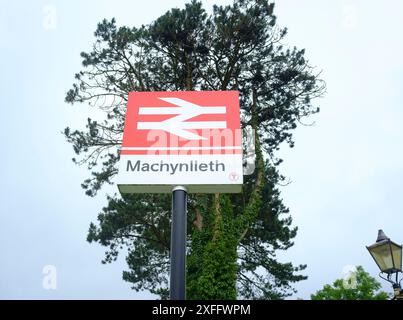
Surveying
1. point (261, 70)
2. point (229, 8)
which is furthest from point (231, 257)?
point (229, 8)

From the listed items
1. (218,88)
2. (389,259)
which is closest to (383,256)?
(389,259)

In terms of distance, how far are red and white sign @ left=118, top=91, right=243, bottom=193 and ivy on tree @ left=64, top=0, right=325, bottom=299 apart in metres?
9.10

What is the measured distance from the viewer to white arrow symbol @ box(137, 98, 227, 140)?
13.3 ft

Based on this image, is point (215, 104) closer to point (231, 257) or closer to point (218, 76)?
point (231, 257)

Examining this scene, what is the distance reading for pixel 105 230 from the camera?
18.8 meters

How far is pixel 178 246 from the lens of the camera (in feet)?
11.6

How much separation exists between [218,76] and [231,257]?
7.22m

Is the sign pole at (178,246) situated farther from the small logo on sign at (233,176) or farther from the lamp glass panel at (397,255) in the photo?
the lamp glass panel at (397,255)

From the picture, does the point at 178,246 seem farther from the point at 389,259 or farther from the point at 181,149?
the point at 389,259

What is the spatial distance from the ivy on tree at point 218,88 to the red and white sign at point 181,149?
29.9ft

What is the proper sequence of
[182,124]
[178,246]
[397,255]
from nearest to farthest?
[178,246] < [182,124] < [397,255]

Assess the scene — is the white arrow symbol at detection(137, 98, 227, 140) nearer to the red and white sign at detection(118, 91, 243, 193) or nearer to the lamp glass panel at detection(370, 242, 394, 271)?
the red and white sign at detection(118, 91, 243, 193)

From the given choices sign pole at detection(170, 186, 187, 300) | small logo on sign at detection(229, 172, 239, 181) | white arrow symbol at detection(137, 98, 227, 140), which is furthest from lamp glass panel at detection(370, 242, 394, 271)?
sign pole at detection(170, 186, 187, 300)

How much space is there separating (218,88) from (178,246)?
1344 centimetres
